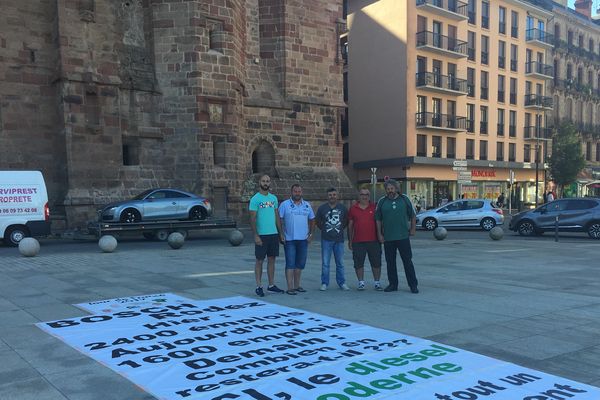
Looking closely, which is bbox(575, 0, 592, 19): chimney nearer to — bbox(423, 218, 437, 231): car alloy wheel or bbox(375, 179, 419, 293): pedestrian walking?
bbox(423, 218, 437, 231): car alloy wheel

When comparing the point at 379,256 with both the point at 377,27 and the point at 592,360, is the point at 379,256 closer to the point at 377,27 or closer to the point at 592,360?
the point at 592,360

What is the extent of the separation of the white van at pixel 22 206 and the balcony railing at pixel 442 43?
29827 mm

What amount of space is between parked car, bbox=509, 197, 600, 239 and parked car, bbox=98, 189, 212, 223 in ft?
42.7

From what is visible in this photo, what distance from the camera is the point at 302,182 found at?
2647 centimetres

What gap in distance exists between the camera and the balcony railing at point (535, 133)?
46.5m

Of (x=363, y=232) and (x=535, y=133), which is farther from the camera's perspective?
(x=535, y=133)

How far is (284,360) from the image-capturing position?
4.55 meters

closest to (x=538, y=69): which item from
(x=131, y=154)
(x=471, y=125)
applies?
(x=471, y=125)

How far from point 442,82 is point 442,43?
309 cm

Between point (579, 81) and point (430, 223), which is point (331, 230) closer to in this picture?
point (430, 223)

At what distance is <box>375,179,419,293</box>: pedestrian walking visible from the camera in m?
7.80

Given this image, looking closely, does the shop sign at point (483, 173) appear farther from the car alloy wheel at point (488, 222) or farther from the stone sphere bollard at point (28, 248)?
the stone sphere bollard at point (28, 248)

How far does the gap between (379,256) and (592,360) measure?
3729 mm

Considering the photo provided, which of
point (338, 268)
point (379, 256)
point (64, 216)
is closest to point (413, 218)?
point (379, 256)
